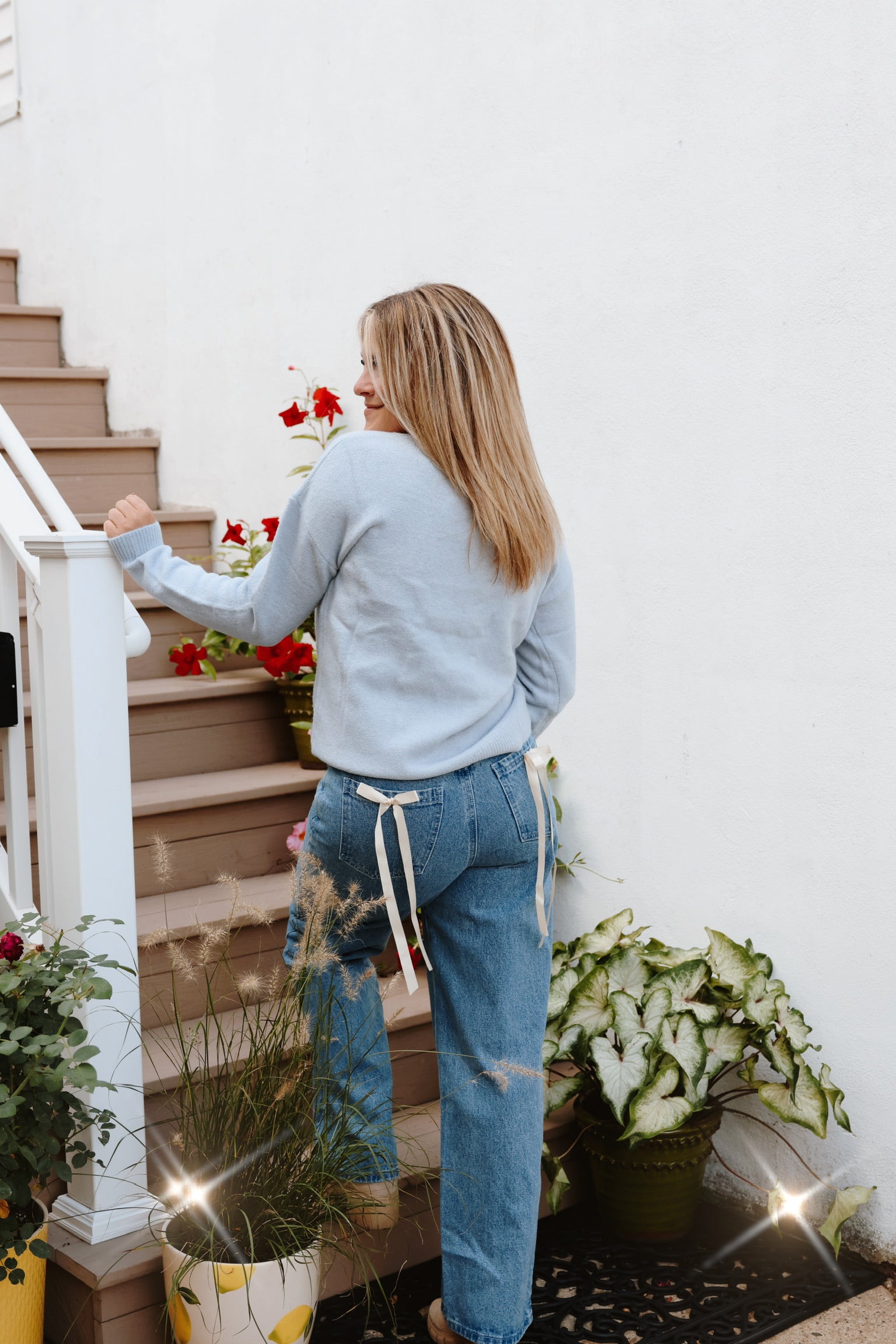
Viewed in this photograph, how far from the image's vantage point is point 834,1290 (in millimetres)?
2016

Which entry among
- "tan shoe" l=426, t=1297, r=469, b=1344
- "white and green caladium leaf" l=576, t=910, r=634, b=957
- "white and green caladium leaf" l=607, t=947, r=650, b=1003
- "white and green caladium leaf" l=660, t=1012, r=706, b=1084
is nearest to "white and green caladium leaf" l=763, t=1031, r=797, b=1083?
"white and green caladium leaf" l=660, t=1012, r=706, b=1084

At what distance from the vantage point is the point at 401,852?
1.63 metres

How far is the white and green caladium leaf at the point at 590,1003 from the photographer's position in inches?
86.7

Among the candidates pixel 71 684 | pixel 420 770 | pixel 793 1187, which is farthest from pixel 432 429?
pixel 793 1187

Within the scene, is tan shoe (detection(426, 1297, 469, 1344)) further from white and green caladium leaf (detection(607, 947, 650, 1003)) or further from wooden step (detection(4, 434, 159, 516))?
wooden step (detection(4, 434, 159, 516))

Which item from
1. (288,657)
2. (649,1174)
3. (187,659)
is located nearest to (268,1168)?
(649,1174)

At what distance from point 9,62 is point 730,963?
384cm

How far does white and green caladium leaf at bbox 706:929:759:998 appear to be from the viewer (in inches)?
85.4

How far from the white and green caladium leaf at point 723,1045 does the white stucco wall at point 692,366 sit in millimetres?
147

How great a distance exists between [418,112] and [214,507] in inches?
47.7

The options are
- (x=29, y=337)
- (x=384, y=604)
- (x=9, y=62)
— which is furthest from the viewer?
(x=9, y=62)

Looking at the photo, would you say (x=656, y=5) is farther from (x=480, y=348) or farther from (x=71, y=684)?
(x=71, y=684)

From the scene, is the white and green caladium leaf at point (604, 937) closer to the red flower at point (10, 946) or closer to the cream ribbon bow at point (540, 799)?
the cream ribbon bow at point (540, 799)

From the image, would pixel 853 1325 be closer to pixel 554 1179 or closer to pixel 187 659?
pixel 554 1179
